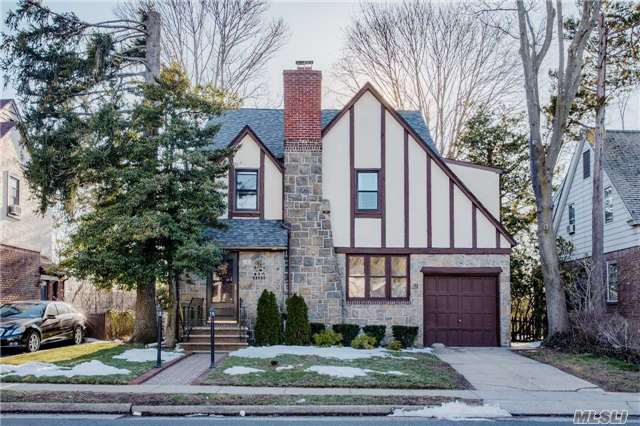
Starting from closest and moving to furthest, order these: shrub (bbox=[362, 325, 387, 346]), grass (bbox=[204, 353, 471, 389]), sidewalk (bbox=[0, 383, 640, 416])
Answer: sidewalk (bbox=[0, 383, 640, 416]) < grass (bbox=[204, 353, 471, 389]) < shrub (bbox=[362, 325, 387, 346])

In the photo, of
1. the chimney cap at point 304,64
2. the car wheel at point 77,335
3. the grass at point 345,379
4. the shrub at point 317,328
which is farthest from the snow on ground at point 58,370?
the chimney cap at point 304,64

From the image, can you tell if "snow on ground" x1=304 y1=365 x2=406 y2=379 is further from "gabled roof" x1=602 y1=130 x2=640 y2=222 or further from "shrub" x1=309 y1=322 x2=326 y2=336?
"gabled roof" x1=602 y1=130 x2=640 y2=222

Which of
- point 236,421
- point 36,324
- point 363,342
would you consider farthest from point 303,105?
point 236,421

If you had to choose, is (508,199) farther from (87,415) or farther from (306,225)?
(87,415)

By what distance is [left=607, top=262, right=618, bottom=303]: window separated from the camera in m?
23.0

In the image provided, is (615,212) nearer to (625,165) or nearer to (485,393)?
(625,165)

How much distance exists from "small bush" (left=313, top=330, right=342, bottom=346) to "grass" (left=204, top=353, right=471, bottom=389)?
118 inches

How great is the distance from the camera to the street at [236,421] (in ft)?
30.2

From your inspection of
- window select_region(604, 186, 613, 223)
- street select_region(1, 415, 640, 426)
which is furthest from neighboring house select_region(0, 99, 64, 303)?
window select_region(604, 186, 613, 223)

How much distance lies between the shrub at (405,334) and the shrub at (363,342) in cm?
98

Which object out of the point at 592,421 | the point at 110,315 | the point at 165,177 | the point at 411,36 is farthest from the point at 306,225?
the point at 411,36

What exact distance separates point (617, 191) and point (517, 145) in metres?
6.41

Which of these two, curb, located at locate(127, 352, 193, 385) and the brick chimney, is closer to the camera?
curb, located at locate(127, 352, 193, 385)

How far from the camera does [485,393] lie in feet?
38.2
